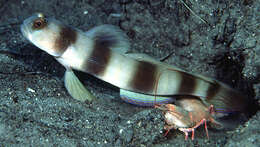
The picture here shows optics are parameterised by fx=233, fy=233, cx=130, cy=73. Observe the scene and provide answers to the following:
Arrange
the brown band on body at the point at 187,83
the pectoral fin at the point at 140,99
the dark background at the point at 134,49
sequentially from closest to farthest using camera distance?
1. the dark background at the point at 134,49
2. the brown band on body at the point at 187,83
3. the pectoral fin at the point at 140,99

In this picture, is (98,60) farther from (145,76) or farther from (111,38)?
(145,76)

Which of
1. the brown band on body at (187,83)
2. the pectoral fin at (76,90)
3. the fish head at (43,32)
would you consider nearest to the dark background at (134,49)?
the pectoral fin at (76,90)

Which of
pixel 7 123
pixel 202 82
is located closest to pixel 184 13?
pixel 202 82

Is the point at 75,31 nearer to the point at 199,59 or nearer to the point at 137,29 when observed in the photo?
the point at 137,29

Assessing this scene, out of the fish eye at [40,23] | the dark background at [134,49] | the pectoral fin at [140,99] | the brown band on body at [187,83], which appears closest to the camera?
the dark background at [134,49]

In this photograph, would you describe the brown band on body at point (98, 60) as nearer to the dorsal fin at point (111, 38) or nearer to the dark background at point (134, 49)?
the dorsal fin at point (111, 38)

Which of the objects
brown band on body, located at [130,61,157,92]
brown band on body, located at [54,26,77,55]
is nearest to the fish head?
brown band on body, located at [54,26,77,55]

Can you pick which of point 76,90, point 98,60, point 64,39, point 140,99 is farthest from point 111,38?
point 140,99

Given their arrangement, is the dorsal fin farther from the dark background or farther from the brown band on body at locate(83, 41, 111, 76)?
Answer: the dark background
